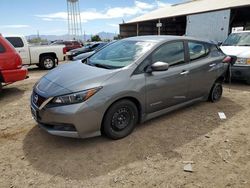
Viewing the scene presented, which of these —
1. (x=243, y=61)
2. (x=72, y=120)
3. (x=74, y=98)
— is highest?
(x=243, y=61)

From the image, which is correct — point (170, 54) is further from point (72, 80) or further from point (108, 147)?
point (108, 147)

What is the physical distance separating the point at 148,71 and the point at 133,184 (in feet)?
6.20

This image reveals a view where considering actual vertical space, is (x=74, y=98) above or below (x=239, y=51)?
below

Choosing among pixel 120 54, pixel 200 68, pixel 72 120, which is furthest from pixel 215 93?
pixel 72 120

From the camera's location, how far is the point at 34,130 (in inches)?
164

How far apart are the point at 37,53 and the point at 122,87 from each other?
9.63m

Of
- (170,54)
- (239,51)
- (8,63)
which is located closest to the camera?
(170,54)

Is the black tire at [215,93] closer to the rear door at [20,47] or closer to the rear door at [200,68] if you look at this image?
the rear door at [200,68]

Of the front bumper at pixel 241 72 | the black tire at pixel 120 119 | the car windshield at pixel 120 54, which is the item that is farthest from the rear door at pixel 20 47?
the front bumper at pixel 241 72

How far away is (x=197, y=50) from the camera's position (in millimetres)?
4988

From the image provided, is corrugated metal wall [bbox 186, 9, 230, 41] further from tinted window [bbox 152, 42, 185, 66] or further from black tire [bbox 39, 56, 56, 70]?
tinted window [bbox 152, 42, 185, 66]

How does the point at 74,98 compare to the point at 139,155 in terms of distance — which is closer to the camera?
the point at 74,98

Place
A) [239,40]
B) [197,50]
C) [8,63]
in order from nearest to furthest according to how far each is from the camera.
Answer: [197,50]
[8,63]
[239,40]

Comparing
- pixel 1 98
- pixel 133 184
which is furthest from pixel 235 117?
pixel 1 98
